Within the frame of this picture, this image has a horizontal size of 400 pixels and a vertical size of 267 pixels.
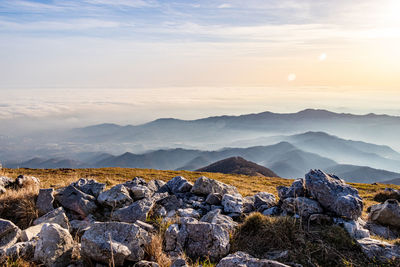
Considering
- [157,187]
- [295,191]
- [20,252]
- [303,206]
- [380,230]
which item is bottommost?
[380,230]

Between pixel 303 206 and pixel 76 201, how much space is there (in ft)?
29.1

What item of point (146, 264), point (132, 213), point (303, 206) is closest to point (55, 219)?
point (132, 213)

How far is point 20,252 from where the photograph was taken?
21.5ft

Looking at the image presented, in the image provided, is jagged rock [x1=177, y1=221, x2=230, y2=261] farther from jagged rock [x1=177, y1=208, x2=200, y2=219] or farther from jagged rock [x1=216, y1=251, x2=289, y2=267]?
jagged rock [x1=177, y1=208, x2=200, y2=219]

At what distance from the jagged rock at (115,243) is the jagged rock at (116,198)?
399 centimetres

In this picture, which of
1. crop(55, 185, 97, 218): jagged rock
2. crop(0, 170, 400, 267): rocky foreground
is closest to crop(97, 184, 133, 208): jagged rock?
crop(0, 170, 400, 267): rocky foreground

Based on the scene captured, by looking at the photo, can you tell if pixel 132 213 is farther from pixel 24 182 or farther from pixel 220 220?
pixel 24 182

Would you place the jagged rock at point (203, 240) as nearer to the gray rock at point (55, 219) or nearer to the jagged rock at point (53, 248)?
the jagged rock at point (53, 248)

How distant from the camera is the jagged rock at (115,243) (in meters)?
6.19

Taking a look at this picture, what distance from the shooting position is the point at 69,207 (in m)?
10.4

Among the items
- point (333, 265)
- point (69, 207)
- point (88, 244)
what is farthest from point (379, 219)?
point (69, 207)

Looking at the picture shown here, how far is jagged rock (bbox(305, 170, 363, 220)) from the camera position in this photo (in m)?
10.3

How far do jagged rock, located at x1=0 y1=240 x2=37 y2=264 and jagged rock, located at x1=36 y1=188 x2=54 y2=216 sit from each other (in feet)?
11.1

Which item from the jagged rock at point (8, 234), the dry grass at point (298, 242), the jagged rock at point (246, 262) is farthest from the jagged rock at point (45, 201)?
the jagged rock at point (246, 262)
